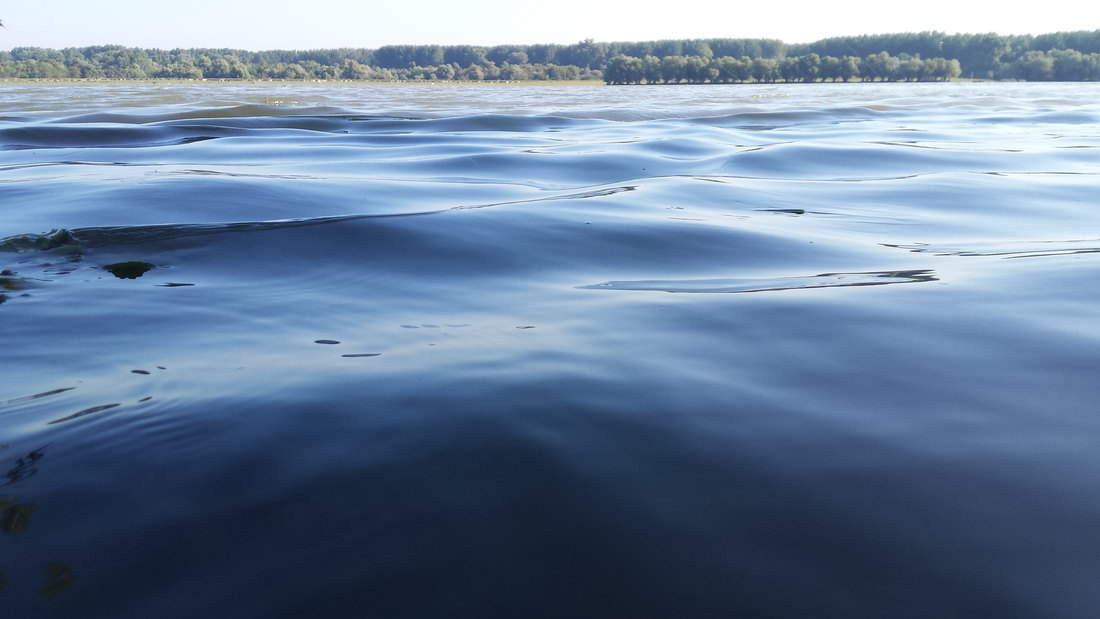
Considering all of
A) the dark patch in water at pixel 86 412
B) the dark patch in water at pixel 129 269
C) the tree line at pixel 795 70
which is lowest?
the dark patch in water at pixel 86 412

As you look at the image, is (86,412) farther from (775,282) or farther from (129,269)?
(775,282)

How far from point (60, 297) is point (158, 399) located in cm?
145

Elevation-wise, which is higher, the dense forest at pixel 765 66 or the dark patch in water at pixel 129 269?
the dense forest at pixel 765 66

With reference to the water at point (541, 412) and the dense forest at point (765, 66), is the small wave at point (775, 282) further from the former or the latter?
the dense forest at point (765, 66)

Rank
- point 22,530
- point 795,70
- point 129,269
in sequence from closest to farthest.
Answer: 1. point 22,530
2. point 129,269
3. point 795,70

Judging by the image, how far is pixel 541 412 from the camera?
2250mm

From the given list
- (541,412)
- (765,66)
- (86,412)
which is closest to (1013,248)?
(541,412)

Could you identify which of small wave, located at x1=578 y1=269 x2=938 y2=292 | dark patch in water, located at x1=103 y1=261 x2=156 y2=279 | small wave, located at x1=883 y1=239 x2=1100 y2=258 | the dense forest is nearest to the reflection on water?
dark patch in water, located at x1=103 y1=261 x2=156 y2=279

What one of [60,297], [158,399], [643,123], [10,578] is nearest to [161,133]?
[643,123]

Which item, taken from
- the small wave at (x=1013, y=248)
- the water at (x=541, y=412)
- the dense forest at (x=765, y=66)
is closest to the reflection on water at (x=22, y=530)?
the water at (x=541, y=412)

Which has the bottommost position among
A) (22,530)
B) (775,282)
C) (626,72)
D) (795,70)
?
(22,530)

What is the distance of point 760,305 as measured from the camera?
336 centimetres

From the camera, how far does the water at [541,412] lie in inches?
61.5

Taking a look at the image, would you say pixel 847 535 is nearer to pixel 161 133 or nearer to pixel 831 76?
pixel 161 133
